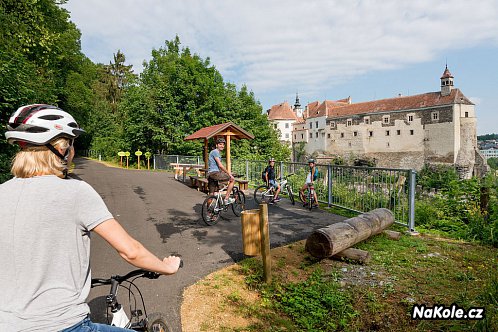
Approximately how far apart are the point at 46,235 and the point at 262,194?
9839 millimetres

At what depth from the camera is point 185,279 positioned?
486 cm

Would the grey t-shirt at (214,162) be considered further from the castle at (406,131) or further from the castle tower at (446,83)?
the castle tower at (446,83)

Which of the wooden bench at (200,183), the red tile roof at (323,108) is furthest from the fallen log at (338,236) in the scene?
the red tile roof at (323,108)

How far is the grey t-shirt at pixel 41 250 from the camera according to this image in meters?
1.40

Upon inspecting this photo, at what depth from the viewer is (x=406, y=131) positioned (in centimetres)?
6100

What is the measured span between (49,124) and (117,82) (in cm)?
5831

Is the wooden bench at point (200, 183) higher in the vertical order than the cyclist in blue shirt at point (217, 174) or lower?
lower

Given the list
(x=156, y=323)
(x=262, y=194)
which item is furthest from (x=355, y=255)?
(x=262, y=194)

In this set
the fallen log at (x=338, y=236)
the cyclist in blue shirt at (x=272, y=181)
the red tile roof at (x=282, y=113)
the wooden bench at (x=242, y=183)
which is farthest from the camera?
the red tile roof at (x=282, y=113)

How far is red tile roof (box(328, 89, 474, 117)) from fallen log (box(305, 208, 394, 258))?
2391 inches

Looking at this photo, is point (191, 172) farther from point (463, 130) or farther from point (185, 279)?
point (463, 130)

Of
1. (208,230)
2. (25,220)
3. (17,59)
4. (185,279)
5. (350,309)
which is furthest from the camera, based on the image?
(17,59)

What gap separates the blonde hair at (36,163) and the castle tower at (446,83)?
69.0m

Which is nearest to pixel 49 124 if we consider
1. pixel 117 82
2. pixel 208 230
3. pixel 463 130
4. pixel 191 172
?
pixel 208 230
